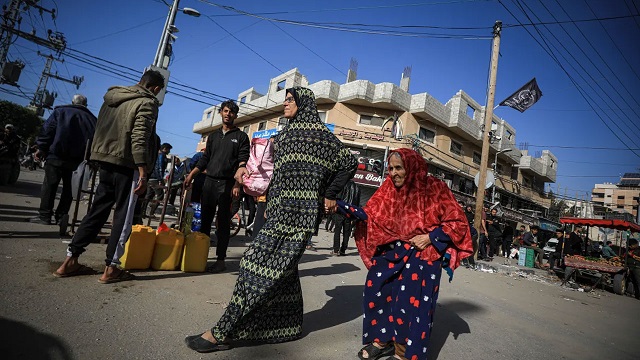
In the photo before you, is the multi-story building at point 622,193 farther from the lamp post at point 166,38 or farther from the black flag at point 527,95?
the lamp post at point 166,38

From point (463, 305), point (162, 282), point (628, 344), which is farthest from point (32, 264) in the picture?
point (628, 344)

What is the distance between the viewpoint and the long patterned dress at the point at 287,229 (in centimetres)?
200

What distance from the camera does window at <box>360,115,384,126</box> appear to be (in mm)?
22672

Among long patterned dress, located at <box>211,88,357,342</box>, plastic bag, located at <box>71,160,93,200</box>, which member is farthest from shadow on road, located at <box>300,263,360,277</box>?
plastic bag, located at <box>71,160,93,200</box>

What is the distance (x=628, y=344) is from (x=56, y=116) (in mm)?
8256

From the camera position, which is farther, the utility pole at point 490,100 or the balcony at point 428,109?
the balcony at point 428,109

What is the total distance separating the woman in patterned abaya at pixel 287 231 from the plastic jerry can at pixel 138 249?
1750mm

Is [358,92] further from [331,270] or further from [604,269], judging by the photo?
[331,270]

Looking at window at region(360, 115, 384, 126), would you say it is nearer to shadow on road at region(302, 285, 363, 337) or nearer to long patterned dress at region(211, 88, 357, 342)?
shadow on road at region(302, 285, 363, 337)

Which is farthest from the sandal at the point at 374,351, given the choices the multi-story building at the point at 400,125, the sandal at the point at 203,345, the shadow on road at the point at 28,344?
the multi-story building at the point at 400,125

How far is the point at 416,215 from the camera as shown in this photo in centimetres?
244

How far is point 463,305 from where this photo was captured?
14.0 ft

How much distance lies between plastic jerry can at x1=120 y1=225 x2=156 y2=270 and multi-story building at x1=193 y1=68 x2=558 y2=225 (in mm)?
15251

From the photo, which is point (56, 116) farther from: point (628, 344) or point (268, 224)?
point (628, 344)
